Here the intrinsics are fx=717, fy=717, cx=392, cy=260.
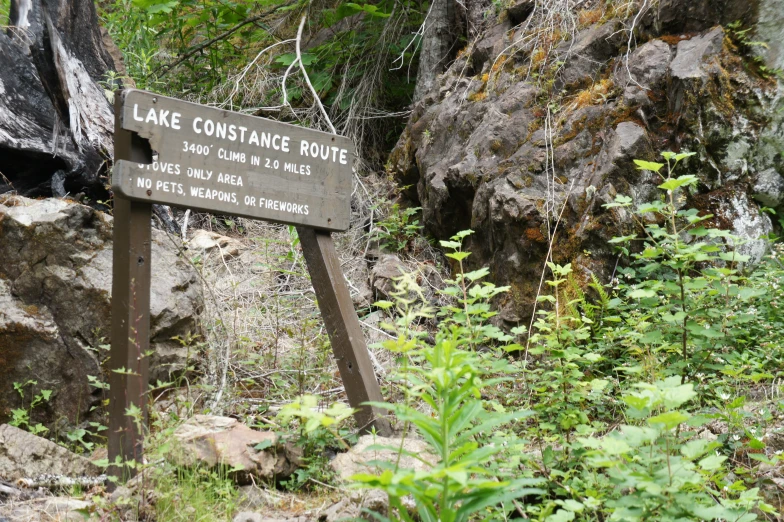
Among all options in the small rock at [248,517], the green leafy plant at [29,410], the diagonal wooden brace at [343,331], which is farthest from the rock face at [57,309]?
the small rock at [248,517]

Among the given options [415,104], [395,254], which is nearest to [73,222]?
[395,254]

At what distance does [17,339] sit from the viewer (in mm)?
4031

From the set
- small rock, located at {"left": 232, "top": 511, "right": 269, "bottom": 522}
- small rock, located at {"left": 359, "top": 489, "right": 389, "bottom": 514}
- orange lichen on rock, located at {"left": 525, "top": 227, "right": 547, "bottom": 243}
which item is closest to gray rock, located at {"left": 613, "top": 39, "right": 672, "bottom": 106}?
orange lichen on rock, located at {"left": 525, "top": 227, "right": 547, "bottom": 243}

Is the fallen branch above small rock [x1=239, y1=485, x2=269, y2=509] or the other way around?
above

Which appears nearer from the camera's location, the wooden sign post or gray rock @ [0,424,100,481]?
the wooden sign post

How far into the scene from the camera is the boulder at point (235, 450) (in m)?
3.29

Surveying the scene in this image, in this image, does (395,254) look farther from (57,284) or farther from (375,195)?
(57,284)

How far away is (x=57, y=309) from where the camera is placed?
4207 millimetres

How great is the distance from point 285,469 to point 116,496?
79 centimetres

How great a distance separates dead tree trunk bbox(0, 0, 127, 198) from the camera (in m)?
5.56

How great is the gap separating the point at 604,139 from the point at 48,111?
4434mm

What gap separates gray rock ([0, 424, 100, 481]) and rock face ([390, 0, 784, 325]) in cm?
307

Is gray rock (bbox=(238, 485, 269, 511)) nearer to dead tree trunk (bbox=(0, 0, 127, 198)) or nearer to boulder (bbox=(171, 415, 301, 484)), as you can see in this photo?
boulder (bbox=(171, 415, 301, 484))

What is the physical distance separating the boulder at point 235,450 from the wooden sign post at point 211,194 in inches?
9.8
